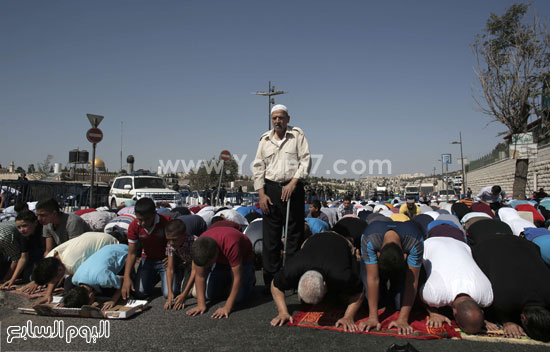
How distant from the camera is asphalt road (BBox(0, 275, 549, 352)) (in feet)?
9.78

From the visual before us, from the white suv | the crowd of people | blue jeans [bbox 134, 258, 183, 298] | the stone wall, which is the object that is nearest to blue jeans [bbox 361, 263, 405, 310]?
the crowd of people

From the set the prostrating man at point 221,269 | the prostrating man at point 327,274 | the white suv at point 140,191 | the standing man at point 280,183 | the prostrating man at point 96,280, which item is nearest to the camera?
the prostrating man at point 327,274

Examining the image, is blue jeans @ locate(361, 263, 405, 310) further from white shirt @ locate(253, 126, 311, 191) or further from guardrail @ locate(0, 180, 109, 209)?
guardrail @ locate(0, 180, 109, 209)

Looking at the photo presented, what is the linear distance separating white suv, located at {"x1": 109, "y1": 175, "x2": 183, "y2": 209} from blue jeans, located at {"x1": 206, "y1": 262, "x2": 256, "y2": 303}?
9.88 m

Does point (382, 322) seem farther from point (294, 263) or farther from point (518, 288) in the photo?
point (518, 288)

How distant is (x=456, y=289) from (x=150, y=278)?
11.3 ft

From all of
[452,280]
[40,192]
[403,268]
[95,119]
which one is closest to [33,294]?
[403,268]

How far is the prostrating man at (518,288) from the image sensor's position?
301 cm

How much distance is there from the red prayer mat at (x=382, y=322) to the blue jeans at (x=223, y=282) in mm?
752

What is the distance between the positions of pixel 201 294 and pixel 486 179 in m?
39.8

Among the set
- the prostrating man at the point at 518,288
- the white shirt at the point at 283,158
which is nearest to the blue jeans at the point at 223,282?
the white shirt at the point at 283,158

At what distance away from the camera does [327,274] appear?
3.31 meters

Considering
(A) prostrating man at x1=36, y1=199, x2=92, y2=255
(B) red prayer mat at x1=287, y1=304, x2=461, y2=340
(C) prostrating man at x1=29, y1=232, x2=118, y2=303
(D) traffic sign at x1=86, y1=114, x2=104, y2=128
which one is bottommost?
(B) red prayer mat at x1=287, y1=304, x2=461, y2=340

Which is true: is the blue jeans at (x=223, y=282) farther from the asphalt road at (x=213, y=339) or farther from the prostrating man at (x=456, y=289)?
the prostrating man at (x=456, y=289)
